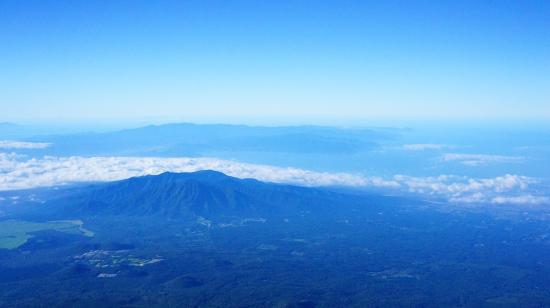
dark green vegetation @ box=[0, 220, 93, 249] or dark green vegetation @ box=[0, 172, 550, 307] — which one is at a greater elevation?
dark green vegetation @ box=[0, 172, 550, 307]

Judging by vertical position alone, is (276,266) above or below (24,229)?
above

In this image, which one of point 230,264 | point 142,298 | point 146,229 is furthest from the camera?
point 146,229

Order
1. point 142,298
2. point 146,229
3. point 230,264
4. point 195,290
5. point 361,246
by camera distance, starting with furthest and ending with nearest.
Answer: point 146,229, point 361,246, point 230,264, point 195,290, point 142,298

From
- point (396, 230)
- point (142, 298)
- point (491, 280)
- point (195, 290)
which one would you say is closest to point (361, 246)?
point (396, 230)

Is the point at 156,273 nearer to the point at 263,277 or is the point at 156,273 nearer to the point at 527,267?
the point at 263,277

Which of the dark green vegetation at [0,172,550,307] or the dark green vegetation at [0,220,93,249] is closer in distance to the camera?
the dark green vegetation at [0,172,550,307]

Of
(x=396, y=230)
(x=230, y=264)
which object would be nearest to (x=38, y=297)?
(x=230, y=264)

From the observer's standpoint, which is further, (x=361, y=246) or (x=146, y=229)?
(x=146, y=229)

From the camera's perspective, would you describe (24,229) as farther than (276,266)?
Yes
